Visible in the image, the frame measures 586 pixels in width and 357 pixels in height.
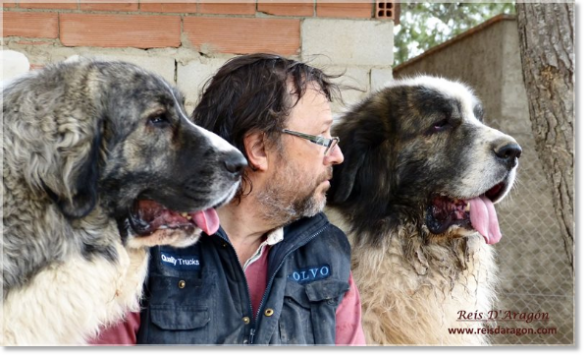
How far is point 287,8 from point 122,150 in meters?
1.91

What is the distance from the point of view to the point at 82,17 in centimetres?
394

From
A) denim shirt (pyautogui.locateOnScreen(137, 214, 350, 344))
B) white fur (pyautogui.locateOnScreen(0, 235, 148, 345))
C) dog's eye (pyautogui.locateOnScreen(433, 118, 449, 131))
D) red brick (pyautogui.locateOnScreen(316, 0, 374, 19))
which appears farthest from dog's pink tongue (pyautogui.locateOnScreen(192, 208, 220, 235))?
red brick (pyautogui.locateOnScreen(316, 0, 374, 19))

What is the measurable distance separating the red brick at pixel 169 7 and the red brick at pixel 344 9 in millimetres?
672

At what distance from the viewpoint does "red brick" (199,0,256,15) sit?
158 inches

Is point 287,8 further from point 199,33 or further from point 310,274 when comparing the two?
point 310,274

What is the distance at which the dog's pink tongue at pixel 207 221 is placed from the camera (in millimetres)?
2576

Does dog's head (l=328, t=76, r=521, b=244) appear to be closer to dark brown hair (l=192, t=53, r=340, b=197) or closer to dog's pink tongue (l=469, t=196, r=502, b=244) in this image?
dog's pink tongue (l=469, t=196, r=502, b=244)

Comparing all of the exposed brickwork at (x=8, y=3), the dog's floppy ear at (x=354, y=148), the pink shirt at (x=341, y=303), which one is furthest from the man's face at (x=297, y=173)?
the exposed brickwork at (x=8, y=3)

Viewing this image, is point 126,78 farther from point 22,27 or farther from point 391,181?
point 22,27

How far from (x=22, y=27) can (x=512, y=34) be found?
4191 millimetres

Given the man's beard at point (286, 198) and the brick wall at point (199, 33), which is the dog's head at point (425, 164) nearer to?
the man's beard at point (286, 198)

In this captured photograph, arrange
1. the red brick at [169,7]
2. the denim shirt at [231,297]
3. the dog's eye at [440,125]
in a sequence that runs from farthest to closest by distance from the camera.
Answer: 1. the red brick at [169,7]
2. the dog's eye at [440,125]
3. the denim shirt at [231,297]

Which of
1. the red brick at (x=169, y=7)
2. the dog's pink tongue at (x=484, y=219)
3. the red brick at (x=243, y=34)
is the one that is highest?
the red brick at (x=169, y=7)

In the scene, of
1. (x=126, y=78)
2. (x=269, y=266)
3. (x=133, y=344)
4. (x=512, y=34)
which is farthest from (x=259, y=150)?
(x=512, y=34)
